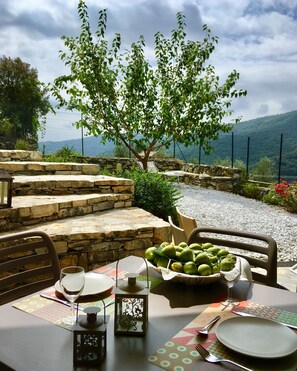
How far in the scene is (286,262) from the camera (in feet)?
13.5

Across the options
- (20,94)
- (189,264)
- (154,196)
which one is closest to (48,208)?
(154,196)

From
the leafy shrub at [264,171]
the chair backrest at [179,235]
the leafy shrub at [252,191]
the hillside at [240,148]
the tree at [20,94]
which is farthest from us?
the tree at [20,94]

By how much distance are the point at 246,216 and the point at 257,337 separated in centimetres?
575

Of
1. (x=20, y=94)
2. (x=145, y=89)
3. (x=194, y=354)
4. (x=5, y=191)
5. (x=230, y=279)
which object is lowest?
(x=194, y=354)

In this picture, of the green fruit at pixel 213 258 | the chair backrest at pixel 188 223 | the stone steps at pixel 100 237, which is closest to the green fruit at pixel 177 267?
the green fruit at pixel 213 258

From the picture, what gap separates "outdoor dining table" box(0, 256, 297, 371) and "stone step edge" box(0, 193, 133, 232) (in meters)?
2.13

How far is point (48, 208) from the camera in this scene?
3506mm

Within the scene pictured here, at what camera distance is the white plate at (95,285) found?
1.29 meters

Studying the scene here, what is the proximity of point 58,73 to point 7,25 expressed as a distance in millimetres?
2014

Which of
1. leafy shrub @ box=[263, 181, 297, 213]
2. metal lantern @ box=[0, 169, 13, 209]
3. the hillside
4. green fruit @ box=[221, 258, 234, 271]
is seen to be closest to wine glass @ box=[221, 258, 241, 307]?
green fruit @ box=[221, 258, 234, 271]

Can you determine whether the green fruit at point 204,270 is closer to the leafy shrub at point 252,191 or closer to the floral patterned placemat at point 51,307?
the floral patterned placemat at point 51,307

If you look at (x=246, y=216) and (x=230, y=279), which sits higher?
(x=230, y=279)

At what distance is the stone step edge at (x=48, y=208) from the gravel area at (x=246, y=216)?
2083mm

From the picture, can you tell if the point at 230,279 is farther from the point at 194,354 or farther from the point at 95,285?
the point at 95,285
